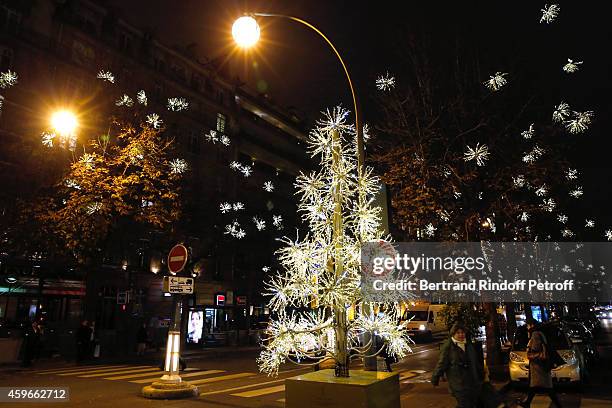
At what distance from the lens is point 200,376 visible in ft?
50.8

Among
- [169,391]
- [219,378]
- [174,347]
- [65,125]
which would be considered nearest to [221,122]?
[65,125]

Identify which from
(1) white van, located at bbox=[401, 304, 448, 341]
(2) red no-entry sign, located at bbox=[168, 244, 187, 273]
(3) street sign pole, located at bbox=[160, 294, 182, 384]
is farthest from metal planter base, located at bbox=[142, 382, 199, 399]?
(1) white van, located at bbox=[401, 304, 448, 341]

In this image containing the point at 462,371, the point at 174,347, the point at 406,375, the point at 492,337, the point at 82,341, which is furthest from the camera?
the point at 82,341

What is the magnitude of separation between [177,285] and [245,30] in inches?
254

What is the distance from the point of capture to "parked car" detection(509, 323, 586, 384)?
38.3 feet

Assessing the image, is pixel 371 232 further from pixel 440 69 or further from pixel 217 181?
pixel 217 181

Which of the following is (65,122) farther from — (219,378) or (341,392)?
(341,392)

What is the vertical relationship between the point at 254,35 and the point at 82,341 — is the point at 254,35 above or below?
above

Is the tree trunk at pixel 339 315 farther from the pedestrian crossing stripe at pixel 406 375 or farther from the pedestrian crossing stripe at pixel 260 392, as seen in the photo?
the pedestrian crossing stripe at pixel 406 375

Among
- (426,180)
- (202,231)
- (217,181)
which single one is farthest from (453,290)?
(217,181)

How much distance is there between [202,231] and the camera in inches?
1080

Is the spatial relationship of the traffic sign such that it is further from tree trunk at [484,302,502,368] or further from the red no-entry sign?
tree trunk at [484,302,502,368]

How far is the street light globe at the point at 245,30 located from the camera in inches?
344

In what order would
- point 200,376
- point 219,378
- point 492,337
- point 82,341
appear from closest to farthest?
1. point 492,337
2. point 219,378
3. point 200,376
4. point 82,341
